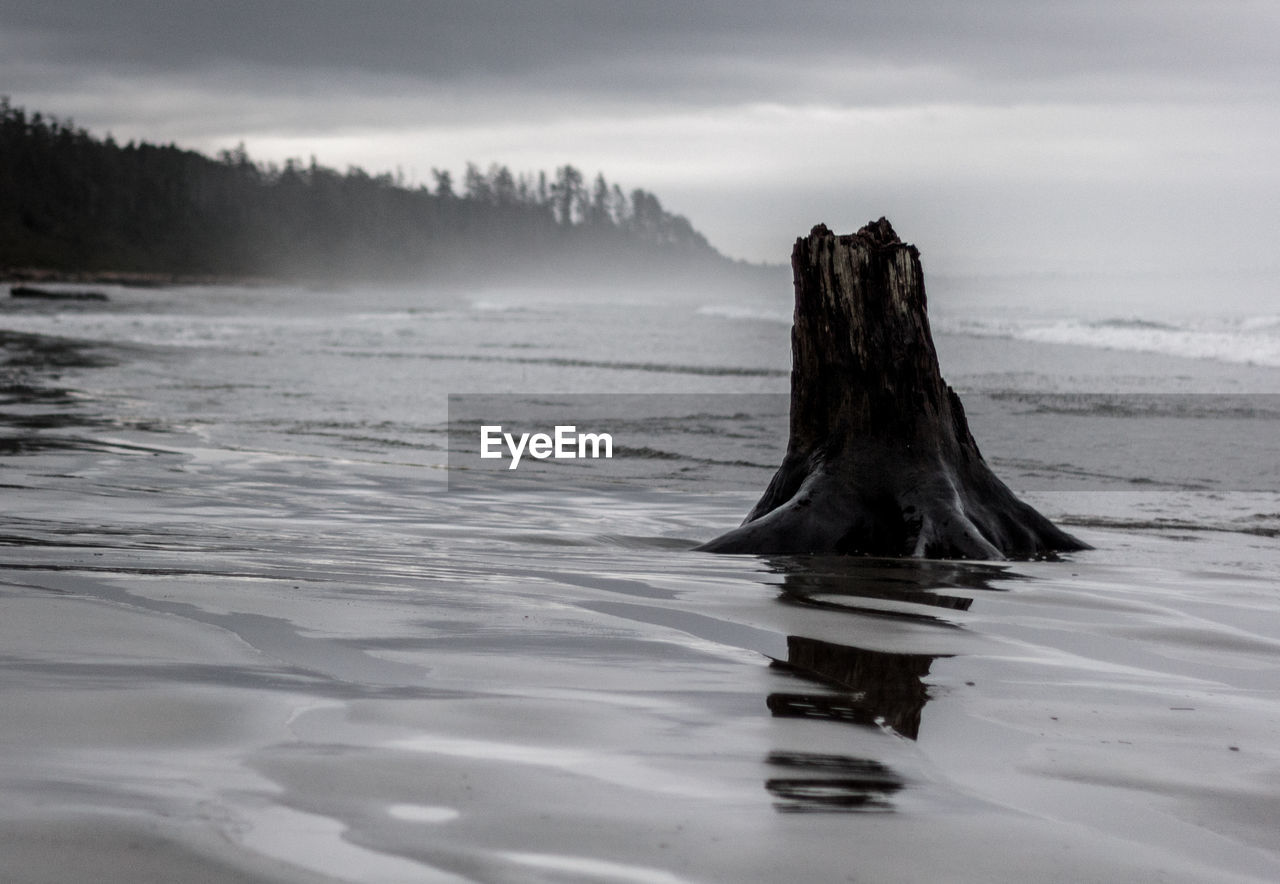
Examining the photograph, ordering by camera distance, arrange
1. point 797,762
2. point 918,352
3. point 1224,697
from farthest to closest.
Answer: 1. point 918,352
2. point 1224,697
3. point 797,762

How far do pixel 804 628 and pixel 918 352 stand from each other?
219 centimetres

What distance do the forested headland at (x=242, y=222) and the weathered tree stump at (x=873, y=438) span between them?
93415 millimetres

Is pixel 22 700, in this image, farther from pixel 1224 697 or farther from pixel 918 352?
pixel 918 352

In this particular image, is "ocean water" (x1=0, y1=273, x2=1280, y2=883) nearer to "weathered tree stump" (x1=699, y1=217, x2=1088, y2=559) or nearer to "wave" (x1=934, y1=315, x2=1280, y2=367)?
"weathered tree stump" (x1=699, y1=217, x2=1088, y2=559)

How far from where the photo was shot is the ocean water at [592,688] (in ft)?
5.90

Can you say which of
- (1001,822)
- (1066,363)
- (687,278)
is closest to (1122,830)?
(1001,822)

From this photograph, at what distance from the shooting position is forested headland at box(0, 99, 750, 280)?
11831 cm

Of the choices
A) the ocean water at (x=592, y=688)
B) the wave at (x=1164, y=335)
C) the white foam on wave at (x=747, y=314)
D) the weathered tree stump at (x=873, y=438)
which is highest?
the white foam on wave at (x=747, y=314)

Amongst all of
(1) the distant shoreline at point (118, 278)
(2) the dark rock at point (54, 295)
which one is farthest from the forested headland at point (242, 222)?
(2) the dark rock at point (54, 295)

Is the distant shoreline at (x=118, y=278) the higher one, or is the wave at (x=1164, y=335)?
the distant shoreline at (x=118, y=278)

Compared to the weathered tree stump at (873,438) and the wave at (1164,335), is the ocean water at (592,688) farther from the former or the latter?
the wave at (1164,335)

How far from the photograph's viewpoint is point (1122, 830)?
1.95 metres

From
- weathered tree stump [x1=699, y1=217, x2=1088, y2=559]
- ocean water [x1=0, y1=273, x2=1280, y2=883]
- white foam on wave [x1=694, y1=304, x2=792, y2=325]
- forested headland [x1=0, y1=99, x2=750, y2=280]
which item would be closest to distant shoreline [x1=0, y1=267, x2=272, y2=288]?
forested headland [x1=0, y1=99, x2=750, y2=280]

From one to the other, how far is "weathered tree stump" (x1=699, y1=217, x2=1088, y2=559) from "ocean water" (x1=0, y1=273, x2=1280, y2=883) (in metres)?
0.33
